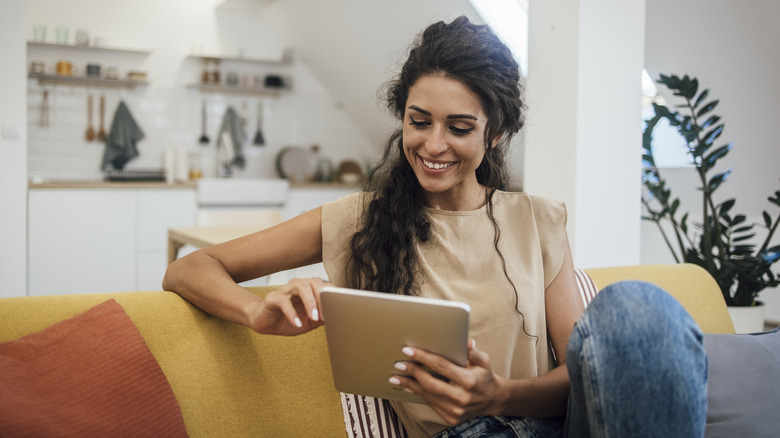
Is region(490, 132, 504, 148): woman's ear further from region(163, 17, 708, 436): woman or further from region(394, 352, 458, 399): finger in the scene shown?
region(394, 352, 458, 399): finger

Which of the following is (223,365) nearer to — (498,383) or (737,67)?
(498,383)

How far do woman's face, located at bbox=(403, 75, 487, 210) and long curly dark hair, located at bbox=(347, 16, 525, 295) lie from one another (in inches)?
0.9

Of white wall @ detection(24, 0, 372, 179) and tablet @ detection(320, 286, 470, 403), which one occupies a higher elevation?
white wall @ detection(24, 0, 372, 179)

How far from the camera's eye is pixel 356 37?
508cm

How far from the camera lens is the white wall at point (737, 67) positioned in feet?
11.3

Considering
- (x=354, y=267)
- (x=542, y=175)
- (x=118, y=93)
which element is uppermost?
(x=118, y=93)

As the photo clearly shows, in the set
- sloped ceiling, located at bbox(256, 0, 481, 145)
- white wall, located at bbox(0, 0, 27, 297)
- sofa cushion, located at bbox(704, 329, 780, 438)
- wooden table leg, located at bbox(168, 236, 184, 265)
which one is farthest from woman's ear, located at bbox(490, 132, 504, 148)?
white wall, located at bbox(0, 0, 27, 297)

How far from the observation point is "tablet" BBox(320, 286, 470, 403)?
0.97 metres

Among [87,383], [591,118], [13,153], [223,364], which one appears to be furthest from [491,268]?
[13,153]

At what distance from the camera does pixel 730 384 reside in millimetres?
1429

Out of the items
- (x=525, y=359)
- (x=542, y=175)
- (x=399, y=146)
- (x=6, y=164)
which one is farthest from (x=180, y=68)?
(x=525, y=359)

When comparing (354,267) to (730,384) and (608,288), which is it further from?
(730,384)

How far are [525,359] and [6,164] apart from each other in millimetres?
3851

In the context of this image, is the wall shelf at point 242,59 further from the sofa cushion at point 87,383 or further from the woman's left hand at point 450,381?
the woman's left hand at point 450,381
